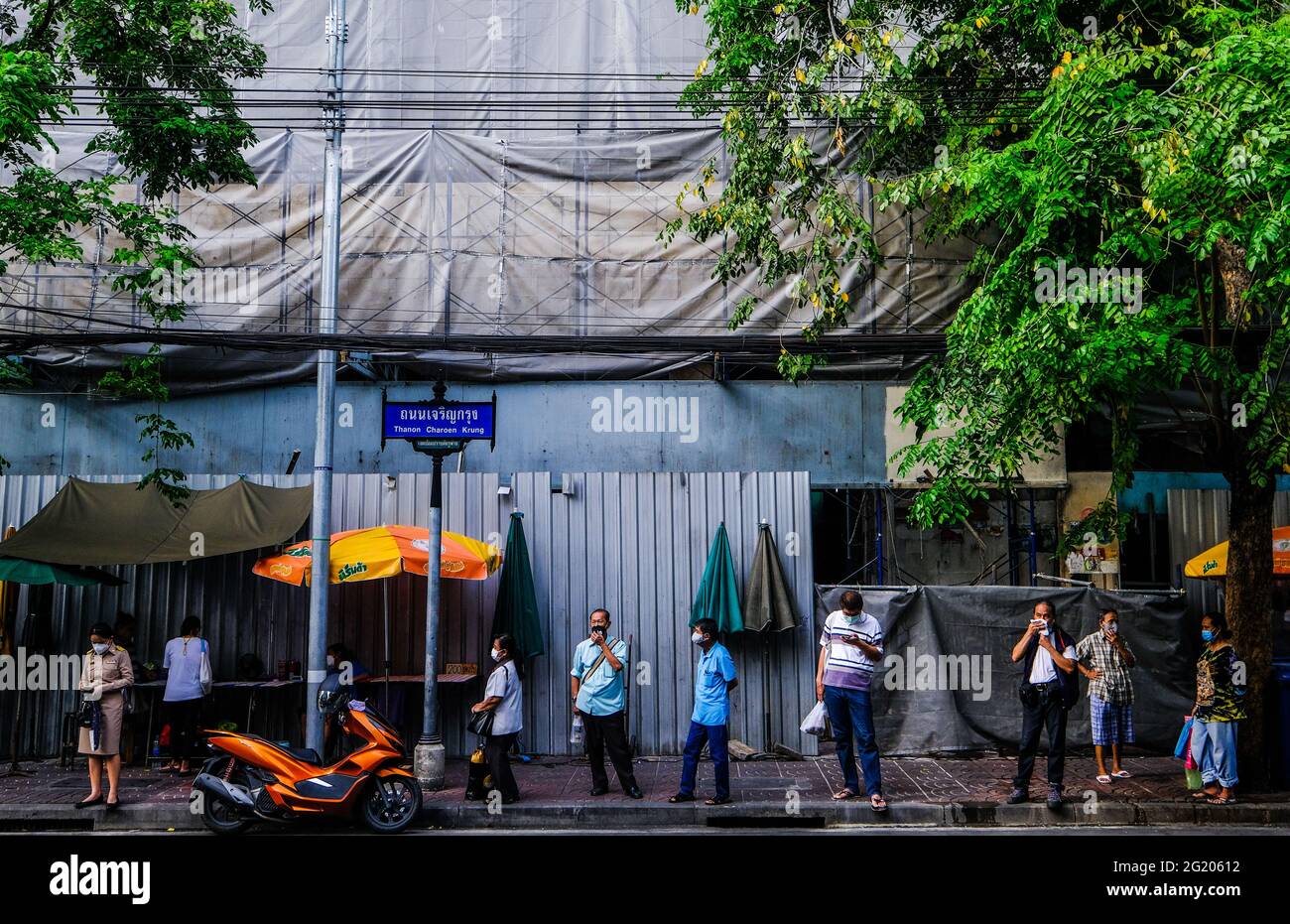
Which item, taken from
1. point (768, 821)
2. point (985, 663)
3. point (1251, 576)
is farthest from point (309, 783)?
point (1251, 576)

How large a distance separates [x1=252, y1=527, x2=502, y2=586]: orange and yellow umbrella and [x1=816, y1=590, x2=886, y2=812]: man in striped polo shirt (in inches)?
158

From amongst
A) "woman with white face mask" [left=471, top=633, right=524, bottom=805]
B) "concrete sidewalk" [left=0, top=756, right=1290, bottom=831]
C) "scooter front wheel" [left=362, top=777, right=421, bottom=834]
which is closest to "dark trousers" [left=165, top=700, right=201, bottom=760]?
"concrete sidewalk" [left=0, top=756, right=1290, bottom=831]

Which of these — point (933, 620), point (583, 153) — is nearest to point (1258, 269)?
point (933, 620)

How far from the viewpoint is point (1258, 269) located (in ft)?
32.3

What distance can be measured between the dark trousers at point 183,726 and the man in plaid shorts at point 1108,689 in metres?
9.55

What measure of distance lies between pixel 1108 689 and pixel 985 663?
1900 mm

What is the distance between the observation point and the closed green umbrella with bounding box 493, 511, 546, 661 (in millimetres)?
11883

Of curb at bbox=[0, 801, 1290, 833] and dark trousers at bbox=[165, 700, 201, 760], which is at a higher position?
dark trousers at bbox=[165, 700, 201, 760]

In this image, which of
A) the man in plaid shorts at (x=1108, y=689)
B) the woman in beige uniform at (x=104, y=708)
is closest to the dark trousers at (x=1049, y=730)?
the man in plaid shorts at (x=1108, y=689)

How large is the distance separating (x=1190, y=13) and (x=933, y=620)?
22.9ft

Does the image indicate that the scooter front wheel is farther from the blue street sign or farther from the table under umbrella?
the blue street sign

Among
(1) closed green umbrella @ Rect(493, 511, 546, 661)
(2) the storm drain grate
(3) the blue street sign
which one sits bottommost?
(2) the storm drain grate

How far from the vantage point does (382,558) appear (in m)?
11.0
